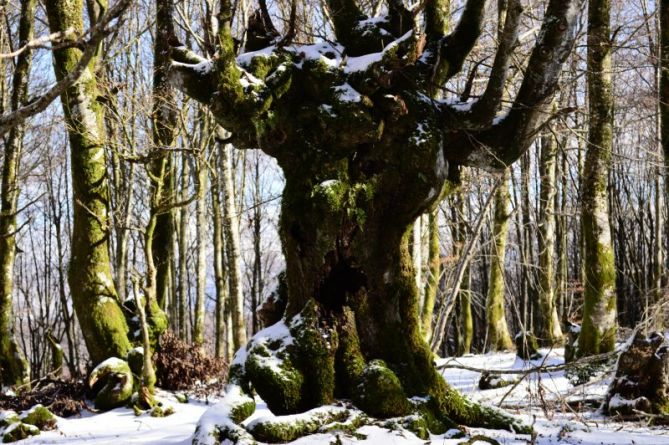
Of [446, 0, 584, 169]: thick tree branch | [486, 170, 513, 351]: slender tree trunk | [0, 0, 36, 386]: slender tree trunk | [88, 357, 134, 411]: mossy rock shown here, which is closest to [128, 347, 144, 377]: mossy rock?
[88, 357, 134, 411]: mossy rock

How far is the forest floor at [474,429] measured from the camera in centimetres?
438

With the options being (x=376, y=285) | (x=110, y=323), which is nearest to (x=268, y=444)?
(x=376, y=285)

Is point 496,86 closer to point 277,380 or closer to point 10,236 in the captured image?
point 277,380

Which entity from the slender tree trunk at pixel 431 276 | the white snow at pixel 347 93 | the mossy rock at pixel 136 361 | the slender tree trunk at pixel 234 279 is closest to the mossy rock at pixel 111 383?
the mossy rock at pixel 136 361

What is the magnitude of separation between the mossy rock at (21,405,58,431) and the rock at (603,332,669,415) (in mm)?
6750

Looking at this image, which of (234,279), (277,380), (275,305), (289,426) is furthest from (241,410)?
(234,279)

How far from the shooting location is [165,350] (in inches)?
348

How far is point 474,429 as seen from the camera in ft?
Answer: 15.9

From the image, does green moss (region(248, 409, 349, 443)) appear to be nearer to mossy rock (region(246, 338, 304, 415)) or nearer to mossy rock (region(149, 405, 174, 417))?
mossy rock (region(246, 338, 304, 415))

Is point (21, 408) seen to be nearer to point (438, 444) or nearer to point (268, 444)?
point (268, 444)

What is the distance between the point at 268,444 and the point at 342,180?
227 centimetres

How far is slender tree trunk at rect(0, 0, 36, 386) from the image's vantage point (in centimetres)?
999

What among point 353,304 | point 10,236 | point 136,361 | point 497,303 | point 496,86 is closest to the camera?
point 496,86

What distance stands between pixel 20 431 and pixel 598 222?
28.6 feet
